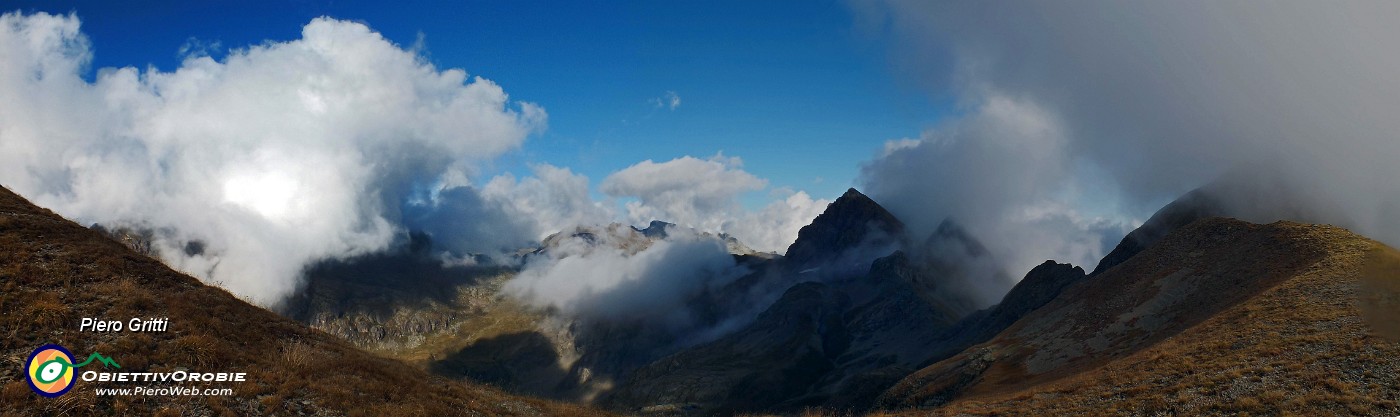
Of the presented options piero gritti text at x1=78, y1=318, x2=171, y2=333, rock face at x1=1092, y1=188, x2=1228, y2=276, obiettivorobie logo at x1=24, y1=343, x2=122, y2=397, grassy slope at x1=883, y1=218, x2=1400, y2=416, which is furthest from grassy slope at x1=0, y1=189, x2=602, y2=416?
rock face at x1=1092, y1=188, x2=1228, y2=276

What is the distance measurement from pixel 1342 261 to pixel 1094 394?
42833 mm

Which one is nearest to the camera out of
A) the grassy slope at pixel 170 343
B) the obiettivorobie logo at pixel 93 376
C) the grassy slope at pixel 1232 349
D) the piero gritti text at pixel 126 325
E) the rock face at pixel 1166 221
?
the obiettivorobie logo at pixel 93 376

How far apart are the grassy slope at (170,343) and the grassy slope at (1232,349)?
3900 centimetres

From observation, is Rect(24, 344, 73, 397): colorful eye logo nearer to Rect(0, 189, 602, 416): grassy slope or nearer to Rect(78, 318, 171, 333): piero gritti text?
Rect(0, 189, 602, 416): grassy slope

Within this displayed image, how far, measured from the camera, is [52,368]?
2092 cm

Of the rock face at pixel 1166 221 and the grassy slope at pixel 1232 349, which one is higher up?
the rock face at pixel 1166 221

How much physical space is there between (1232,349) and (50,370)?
69.8 metres

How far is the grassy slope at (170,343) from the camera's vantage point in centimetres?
2152

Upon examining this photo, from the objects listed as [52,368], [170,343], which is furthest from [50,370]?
[170,343]

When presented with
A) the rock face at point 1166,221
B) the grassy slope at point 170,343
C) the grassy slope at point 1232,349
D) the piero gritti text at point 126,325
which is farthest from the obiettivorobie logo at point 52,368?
the rock face at point 1166,221

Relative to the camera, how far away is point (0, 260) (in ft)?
86.6

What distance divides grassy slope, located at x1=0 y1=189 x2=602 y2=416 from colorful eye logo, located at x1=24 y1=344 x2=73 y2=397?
0.34m

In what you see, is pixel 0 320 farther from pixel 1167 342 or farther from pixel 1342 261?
pixel 1342 261

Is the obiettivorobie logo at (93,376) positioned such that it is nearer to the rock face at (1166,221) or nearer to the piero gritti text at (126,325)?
the piero gritti text at (126,325)
